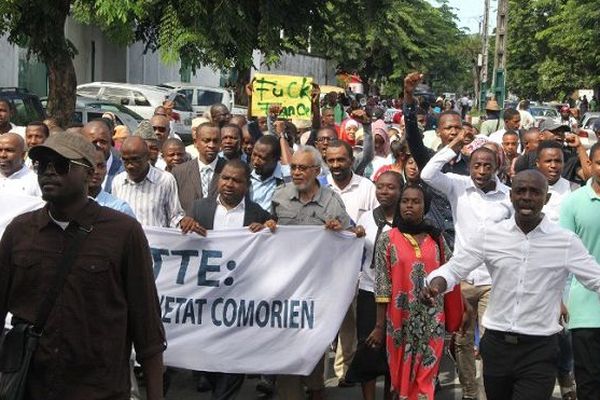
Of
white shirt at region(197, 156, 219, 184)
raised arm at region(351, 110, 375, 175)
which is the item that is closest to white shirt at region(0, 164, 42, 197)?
white shirt at region(197, 156, 219, 184)

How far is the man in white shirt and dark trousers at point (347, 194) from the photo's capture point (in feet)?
26.2

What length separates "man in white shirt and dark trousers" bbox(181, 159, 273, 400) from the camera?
22.9 feet

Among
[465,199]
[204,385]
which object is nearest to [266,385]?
[204,385]

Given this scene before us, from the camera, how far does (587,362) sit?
20.2 feet

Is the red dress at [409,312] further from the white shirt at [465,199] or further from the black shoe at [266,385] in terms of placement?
the black shoe at [266,385]

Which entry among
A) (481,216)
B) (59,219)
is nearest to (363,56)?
(481,216)

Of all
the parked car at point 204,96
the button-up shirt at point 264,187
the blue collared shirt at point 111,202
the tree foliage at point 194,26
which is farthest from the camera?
the parked car at point 204,96

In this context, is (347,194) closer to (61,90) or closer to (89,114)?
(61,90)

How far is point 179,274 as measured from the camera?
7.22 m

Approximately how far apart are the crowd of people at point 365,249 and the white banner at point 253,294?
0.13m

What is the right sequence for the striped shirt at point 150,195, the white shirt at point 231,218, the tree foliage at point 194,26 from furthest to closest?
the tree foliage at point 194,26, the striped shirt at point 150,195, the white shirt at point 231,218

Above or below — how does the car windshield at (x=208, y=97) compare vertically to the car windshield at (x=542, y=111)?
above

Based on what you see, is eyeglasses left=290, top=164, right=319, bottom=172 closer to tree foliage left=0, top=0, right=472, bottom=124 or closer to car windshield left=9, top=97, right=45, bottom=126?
tree foliage left=0, top=0, right=472, bottom=124

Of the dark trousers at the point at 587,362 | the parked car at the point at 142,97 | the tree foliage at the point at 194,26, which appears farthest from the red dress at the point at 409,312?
the parked car at the point at 142,97
